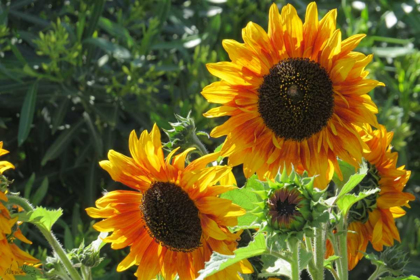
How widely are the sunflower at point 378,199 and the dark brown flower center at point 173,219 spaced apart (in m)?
0.25

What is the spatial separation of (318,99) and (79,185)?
132 cm

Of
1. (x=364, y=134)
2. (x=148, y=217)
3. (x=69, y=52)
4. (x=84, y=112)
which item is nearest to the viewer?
(x=148, y=217)

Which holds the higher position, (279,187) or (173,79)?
(279,187)

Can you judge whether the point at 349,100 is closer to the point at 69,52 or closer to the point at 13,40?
the point at 69,52

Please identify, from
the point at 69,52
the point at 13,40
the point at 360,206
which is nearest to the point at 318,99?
the point at 360,206

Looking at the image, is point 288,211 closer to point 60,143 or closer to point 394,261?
point 394,261

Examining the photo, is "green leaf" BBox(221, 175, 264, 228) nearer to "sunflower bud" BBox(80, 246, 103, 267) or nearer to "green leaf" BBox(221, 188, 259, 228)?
"green leaf" BBox(221, 188, 259, 228)

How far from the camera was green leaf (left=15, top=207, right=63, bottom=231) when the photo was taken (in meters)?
1.15

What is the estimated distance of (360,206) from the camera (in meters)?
1.26

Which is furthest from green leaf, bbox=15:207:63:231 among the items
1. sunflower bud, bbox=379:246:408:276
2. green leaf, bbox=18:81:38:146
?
green leaf, bbox=18:81:38:146

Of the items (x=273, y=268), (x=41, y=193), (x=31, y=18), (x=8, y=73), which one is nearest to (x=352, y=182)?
(x=273, y=268)

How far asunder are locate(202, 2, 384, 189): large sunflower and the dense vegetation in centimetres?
83

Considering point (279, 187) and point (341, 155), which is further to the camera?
point (341, 155)

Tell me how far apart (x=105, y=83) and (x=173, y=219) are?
1.28 m
